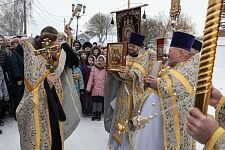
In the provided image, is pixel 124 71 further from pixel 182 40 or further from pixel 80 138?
pixel 80 138

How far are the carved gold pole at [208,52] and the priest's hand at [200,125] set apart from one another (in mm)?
26

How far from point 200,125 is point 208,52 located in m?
0.28

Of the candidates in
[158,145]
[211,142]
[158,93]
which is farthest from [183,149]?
[211,142]

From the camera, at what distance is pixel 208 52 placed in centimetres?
126

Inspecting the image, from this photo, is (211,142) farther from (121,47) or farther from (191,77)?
(121,47)

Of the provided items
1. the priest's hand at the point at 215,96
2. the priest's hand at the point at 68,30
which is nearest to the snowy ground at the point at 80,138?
the priest's hand at the point at 68,30

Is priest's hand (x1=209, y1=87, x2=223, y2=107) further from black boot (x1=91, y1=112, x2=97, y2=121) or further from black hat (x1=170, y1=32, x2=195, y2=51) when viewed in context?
black boot (x1=91, y1=112, x2=97, y2=121)

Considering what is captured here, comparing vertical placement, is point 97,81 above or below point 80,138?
above

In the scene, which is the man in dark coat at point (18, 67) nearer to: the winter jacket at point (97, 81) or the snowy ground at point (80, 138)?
the snowy ground at point (80, 138)

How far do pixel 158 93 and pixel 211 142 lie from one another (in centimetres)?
209

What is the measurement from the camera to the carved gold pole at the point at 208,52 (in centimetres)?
123

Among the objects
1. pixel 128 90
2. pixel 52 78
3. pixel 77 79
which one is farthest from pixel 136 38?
pixel 77 79

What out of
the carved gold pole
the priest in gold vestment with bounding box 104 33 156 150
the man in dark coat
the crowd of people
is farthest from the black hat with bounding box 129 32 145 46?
the carved gold pole

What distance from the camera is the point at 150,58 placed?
4.92 metres
